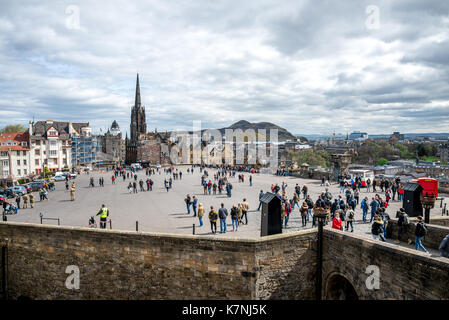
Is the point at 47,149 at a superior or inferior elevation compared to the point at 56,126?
inferior

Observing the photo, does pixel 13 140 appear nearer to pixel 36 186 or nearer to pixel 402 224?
pixel 36 186

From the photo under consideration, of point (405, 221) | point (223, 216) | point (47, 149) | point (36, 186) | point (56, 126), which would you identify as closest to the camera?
point (405, 221)

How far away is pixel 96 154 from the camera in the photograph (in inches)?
3804

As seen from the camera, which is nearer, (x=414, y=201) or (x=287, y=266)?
(x=287, y=266)

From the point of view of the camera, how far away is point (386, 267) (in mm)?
7828

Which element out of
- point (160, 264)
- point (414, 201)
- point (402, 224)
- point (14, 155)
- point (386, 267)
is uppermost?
point (14, 155)

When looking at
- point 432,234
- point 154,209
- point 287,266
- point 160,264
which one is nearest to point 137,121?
point 154,209

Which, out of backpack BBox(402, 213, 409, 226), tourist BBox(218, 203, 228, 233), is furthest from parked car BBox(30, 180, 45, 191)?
backpack BBox(402, 213, 409, 226)

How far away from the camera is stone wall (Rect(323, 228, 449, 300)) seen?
21.7ft

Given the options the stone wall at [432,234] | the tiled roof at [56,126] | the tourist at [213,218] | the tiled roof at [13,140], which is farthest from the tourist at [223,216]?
the tiled roof at [56,126]
